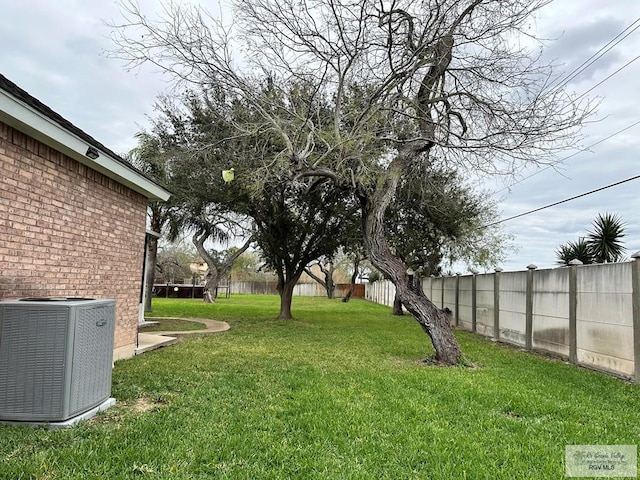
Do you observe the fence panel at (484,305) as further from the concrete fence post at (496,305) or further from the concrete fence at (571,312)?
the concrete fence post at (496,305)

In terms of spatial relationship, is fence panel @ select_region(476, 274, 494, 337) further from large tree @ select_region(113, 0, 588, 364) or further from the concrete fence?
large tree @ select_region(113, 0, 588, 364)

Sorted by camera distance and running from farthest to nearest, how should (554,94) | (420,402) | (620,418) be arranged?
(554,94), (420,402), (620,418)

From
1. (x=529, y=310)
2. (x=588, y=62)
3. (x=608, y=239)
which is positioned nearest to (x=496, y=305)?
(x=529, y=310)

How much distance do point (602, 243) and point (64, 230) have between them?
42.6 ft

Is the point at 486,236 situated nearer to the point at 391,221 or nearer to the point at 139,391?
the point at 391,221

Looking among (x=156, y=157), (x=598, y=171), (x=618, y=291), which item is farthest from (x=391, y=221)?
(x=618, y=291)

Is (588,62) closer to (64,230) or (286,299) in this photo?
(64,230)

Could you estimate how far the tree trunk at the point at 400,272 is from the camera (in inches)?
286

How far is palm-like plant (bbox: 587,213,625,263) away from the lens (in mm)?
12133

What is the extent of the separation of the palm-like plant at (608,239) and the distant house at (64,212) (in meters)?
11.6

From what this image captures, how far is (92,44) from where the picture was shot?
669cm

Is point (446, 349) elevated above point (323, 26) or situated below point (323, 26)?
below

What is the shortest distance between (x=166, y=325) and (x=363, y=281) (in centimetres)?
3181
